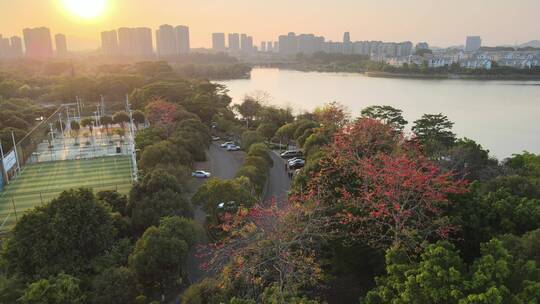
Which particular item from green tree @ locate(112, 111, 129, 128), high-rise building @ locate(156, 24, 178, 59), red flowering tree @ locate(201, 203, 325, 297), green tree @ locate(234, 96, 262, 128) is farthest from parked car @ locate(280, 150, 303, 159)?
high-rise building @ locate(156, 24, 178, 59)

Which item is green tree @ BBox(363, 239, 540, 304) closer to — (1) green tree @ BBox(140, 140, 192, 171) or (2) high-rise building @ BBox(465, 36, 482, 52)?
(1) green tree @ BBox(140, 140, 192, 171)

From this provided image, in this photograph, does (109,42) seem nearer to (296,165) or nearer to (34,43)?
(34,43)

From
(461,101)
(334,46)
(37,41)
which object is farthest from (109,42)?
(461,101)

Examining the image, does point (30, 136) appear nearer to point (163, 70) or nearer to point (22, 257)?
point (22, 257)

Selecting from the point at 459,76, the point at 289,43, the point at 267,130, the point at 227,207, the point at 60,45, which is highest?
the point at 289,43

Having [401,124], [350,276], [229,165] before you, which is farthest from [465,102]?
[350,276]

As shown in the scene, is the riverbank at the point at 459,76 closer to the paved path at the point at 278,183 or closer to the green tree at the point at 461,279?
the paved path at the point at 278,183
